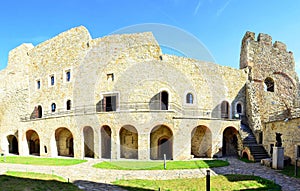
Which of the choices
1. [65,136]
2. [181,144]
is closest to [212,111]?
[181,144]

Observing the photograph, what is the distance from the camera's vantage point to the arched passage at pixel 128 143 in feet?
61.1

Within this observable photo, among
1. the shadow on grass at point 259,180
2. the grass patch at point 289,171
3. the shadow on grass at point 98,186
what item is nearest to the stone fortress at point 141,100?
the grass patch at point 289,171

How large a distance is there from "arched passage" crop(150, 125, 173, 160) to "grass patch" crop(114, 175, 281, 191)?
25.2 feet

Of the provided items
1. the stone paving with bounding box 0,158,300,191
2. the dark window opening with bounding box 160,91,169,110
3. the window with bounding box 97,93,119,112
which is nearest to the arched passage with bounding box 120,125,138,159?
the window with bounding box 97,93,119,112

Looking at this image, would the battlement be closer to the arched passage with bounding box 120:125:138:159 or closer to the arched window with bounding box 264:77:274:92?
the arched window with bounding box 264:77:274:92

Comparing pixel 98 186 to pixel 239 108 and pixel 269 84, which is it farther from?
pixel 269 84

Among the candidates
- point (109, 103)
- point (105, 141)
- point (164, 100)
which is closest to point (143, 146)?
point (105, 141)

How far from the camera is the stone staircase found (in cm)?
1684

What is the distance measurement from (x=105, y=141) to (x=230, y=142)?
12.8 metres

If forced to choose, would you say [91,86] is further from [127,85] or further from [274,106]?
[274,106]

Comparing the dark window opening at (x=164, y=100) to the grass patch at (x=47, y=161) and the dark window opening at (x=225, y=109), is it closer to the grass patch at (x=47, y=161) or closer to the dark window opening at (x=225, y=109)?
the dark window opening at (x=225, y=109)

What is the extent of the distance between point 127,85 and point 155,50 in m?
4.65

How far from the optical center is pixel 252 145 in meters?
18.3

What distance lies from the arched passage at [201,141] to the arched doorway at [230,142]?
105 inches
